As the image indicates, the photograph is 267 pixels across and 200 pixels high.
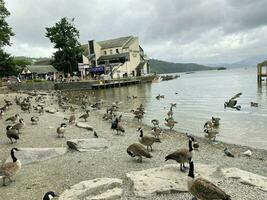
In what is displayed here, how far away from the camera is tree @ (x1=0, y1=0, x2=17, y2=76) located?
137ft

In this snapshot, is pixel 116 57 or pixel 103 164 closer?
pixel 103 164

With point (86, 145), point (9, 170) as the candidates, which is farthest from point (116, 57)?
point (9, 170)

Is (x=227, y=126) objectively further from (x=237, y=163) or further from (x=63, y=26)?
(x=63, y=26)

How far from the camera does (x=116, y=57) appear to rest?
10575 cm

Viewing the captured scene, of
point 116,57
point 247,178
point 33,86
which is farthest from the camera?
point 116,57

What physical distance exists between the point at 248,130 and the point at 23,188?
17778 millimetres

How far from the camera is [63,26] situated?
94.8 meters

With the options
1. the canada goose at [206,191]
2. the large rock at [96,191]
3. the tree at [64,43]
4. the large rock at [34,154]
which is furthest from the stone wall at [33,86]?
the canada goose at [206,191]

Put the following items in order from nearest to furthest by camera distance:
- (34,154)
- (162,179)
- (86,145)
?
(162,179) < (34,154) < (86,145)

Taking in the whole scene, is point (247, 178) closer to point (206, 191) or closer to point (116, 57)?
point (206, 191)

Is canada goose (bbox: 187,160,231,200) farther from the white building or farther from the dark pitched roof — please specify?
the dark pitched roof

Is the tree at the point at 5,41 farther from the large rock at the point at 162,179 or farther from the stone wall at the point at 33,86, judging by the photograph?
the large rock at the point at 162,179

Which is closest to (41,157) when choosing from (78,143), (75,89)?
(78,143)

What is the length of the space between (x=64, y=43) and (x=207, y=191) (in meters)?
90.0
